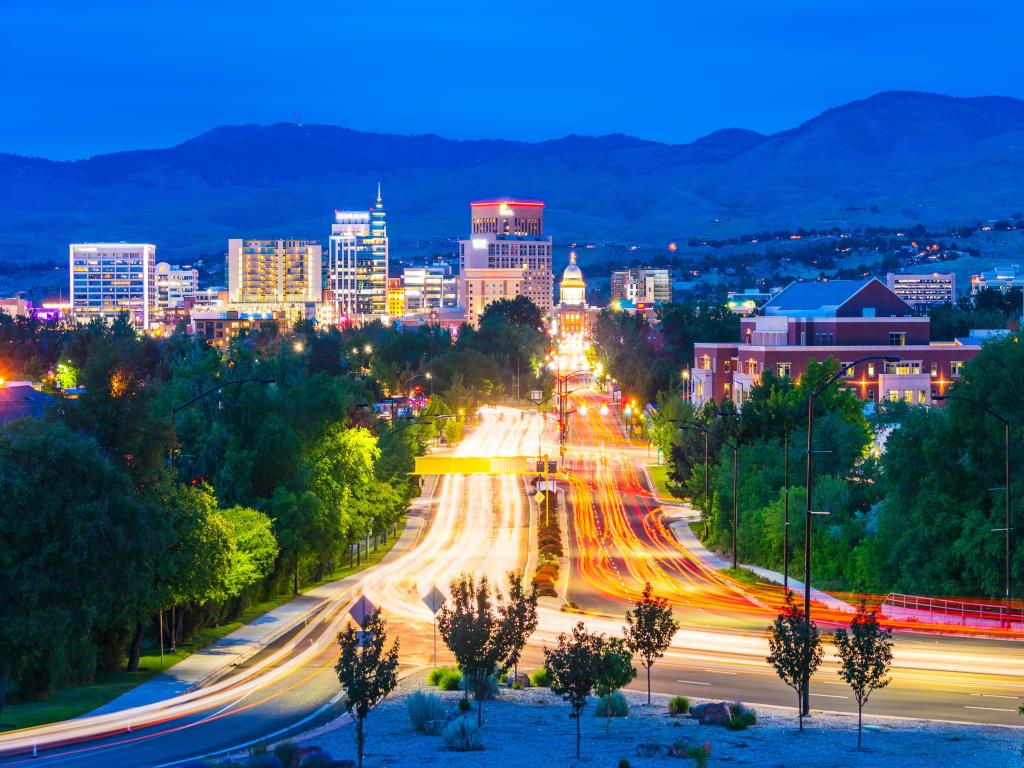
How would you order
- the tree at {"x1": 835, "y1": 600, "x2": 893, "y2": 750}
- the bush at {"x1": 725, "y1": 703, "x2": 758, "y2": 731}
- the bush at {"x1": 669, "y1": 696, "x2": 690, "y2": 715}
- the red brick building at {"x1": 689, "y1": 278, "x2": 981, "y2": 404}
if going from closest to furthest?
1. the tree at {"x1": 835, "y1": 600, "x2": 893, "y2": 750}
2. the bush at {"x1": 725, "y1": 703, "x2": 758, "y2": 731}
3. the bush at {"x1": 669, "y1": 696, "x2": 690, "y2": 715}
4. the red brick building at {"x1": 689, "y1": 278, "x2": 981, "y2": 404}

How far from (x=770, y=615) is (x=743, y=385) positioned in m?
65.9

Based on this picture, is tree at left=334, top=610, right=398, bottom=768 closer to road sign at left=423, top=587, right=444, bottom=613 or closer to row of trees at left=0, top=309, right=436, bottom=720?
row of trees at left=0, top=309, right=436, bottom=720

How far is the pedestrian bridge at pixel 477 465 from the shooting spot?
99250mm

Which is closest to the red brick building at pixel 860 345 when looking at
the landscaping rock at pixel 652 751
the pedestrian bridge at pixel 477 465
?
the pedestrian bridge at pixel 477 465

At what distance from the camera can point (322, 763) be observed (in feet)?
100

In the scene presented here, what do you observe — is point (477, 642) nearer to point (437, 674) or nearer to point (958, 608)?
point (437, 674)

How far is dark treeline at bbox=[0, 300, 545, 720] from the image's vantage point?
132 ft

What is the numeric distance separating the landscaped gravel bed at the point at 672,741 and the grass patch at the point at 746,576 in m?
25.1

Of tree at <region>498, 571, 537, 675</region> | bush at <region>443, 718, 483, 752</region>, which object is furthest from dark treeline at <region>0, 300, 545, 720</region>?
bush at <region>443, 718, 483, 752</region>

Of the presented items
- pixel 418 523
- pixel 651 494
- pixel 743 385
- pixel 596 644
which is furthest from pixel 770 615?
pixel 743 385

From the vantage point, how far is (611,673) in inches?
1400

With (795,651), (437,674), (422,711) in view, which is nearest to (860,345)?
(437,674)

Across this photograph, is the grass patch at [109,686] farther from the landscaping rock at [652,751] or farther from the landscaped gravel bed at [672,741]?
the landscaping rock at [652,751]

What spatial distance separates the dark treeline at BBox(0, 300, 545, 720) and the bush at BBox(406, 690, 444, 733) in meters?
9.45
